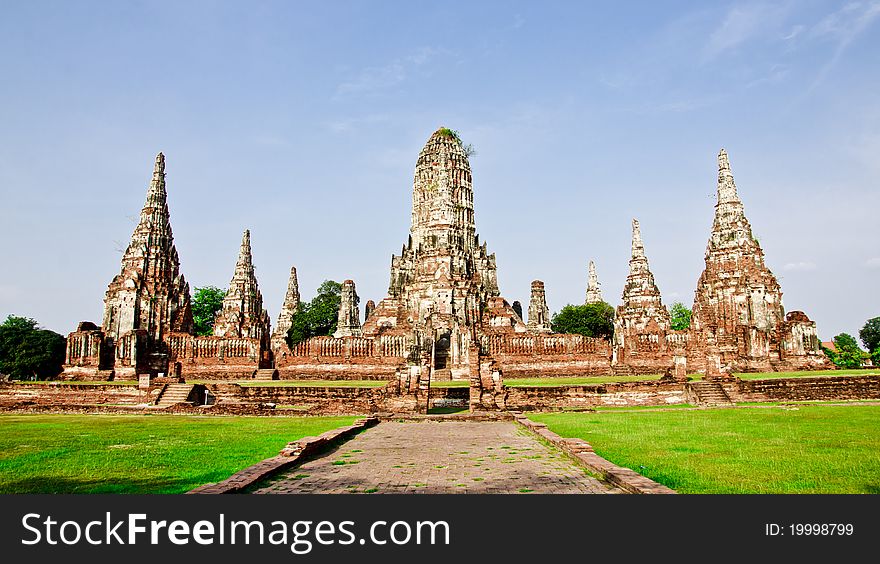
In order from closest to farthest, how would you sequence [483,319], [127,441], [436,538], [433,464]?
[436,538]
[433,464]
[127,441]
[483,319]

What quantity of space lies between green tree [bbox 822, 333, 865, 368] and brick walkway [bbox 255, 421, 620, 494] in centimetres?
Answer: 4158

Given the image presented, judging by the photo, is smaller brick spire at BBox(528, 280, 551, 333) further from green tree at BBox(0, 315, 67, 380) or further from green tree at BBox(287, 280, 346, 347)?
green tree at BBox(0, 315, 67, 380)

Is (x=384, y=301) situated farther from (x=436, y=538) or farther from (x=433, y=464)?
(x=436, y=538)

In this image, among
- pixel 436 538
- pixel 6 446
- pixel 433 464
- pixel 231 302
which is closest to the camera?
pixel 436 538

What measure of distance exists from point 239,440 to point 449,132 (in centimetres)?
4982

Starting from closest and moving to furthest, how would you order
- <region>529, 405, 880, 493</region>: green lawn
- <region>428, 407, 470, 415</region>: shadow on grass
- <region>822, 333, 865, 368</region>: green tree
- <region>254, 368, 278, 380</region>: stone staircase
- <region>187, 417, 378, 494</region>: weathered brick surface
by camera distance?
<region>187, 417, 378, 494</region>: weathered brick surface < <region>529, 405, 880, 493</region>: green lawn < <region>428, 407, 470, 415</region>: shadow on grass < <region>254, 368, 278, 380</region>: stone staircase < <region>822, 333, 865, 368</region>: green tree

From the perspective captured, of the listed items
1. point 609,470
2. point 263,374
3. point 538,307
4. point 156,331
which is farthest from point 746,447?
point 538,307

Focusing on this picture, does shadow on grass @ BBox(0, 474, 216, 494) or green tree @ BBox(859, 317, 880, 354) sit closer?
shadow on grass @ BBox(0, 474, 216, 494)

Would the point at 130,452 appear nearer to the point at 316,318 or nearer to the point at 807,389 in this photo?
the point at 807,389

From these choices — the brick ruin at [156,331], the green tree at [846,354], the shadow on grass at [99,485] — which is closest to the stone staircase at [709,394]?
the shadow on grass at [99,485]

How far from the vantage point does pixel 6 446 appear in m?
12.1

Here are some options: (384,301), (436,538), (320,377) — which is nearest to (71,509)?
(436,538)

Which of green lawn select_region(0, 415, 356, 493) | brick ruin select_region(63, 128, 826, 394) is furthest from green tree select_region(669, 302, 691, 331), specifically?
green lawn select_region(0, 415, 356, 493)

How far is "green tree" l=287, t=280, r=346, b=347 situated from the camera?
6931cm
